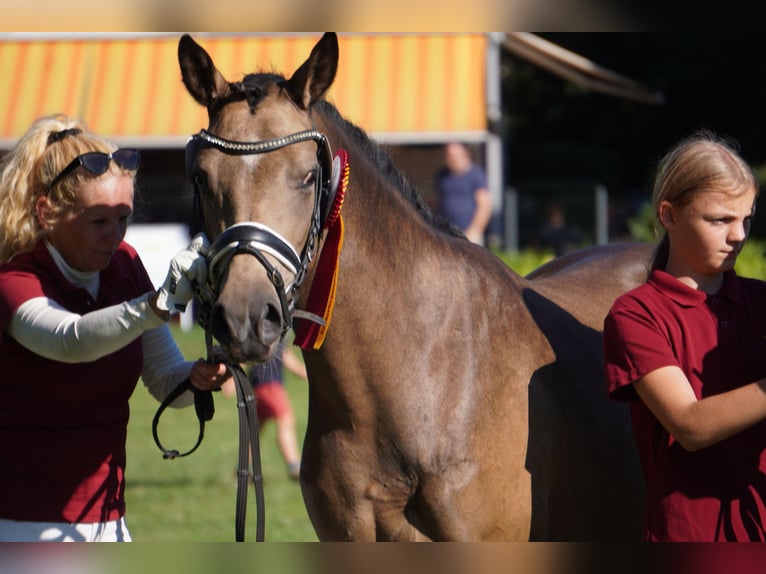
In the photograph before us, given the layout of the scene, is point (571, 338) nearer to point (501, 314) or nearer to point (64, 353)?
point (501, 314)

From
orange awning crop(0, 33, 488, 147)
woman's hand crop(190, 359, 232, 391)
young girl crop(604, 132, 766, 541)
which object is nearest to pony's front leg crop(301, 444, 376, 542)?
woman's hand crop(190, 359, 232, 391)

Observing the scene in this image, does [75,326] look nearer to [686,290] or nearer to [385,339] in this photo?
[385,339]

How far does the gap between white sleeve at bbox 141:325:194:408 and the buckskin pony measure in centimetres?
48

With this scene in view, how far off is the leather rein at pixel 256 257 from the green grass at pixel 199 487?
3130 mm

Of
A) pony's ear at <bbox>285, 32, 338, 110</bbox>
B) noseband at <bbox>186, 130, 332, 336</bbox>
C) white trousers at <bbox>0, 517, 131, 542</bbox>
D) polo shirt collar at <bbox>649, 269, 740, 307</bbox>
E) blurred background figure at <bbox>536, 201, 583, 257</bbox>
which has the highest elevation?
blurred background figure at <bbox>536, 201, 583, 257</bbox>

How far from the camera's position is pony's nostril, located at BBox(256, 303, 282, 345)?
108 inches

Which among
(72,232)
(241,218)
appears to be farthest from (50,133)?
(241,218)

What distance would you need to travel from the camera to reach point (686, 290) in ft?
9.27

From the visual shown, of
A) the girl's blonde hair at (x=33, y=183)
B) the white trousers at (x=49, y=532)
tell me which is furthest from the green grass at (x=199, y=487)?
the girl's blonde hair at (x=33, y=183)

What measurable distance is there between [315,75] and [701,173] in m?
1.10

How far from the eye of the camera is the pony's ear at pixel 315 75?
3045 mm

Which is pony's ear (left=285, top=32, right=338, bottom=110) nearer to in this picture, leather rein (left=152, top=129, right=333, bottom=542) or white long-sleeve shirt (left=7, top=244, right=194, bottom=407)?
leather rein (left=152, top=129, right=333, bottom=542)

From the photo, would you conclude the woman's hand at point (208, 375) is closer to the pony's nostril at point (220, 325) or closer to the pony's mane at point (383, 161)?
the pony's nostril at point (220, 325)

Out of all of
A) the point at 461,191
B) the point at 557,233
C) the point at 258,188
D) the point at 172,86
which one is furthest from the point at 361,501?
the point at 172,86
